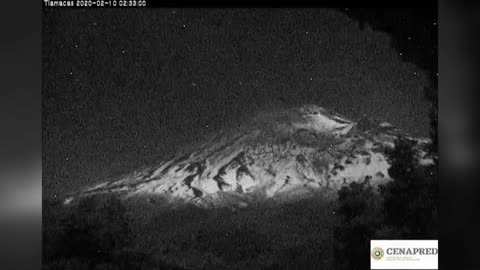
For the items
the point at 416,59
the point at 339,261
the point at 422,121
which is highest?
the point at 416,59

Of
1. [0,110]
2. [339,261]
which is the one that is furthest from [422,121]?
[0,110]

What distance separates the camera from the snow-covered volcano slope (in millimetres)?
1726

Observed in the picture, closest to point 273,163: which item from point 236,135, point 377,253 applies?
point 236,135

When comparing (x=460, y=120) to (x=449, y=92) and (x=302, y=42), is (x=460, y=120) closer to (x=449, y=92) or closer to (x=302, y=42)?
(x=449, y=92)

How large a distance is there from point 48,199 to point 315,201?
85 centimetres

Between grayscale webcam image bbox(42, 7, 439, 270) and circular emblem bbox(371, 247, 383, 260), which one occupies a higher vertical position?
grayscale webcam image bbox(42, 7, 439, 270)

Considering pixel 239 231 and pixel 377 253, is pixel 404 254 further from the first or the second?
pixel 239 231

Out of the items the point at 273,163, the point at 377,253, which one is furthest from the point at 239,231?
the point at 377,253

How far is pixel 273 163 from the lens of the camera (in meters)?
1.73

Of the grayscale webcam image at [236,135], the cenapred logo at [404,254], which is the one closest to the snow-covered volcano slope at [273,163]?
the grayscale webcam image at [236,135]

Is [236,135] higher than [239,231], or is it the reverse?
[236,135]

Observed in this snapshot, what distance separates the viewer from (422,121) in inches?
68.7

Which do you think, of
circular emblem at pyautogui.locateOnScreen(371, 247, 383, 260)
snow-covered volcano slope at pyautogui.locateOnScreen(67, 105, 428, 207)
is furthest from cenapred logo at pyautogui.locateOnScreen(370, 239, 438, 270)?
snow-covered volcano slope at pyautogui.locateOnScreen(67, 105, 428, 207)

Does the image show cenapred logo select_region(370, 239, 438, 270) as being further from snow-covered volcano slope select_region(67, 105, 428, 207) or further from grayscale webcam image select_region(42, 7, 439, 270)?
snow-covered volcano slope select_region(67, 105, 428, 207)
